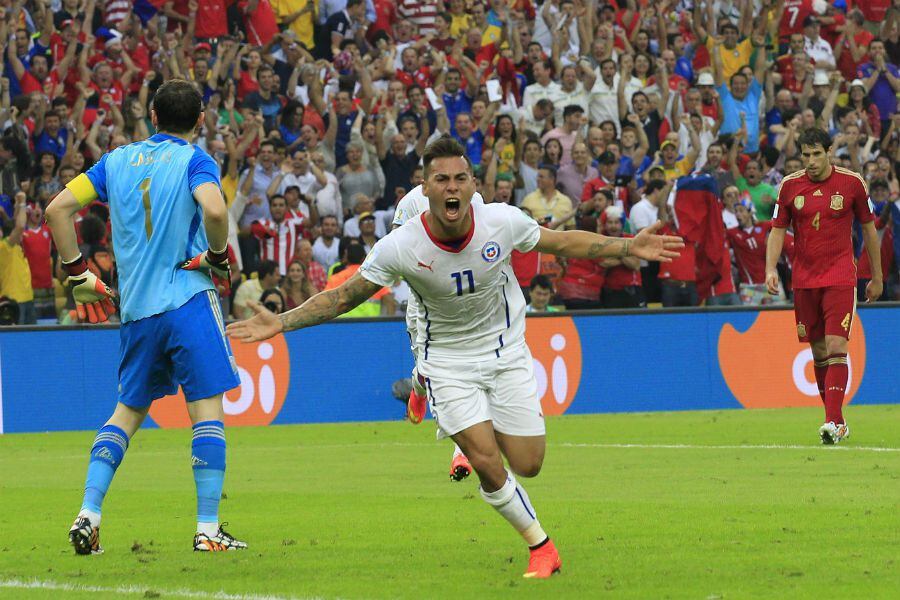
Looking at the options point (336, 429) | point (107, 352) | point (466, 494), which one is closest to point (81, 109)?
point (107, 352)

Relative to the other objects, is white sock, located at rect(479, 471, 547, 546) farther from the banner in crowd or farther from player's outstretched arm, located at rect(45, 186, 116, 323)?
the banner in crowd

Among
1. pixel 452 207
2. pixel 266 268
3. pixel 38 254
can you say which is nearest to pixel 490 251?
pixel 452 207

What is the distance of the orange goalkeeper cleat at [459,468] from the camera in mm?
11648

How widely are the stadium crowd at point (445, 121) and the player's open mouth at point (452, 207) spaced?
11.1m

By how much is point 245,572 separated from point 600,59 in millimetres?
19011

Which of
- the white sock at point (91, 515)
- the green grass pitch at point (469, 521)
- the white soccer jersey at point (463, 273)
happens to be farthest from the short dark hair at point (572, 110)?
the white sock at point (91, 515)

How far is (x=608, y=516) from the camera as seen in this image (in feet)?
31.0

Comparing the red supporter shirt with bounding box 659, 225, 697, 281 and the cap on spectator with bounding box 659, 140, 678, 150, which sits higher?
the cap on spectator with bounding box 659, 140, 678, 150

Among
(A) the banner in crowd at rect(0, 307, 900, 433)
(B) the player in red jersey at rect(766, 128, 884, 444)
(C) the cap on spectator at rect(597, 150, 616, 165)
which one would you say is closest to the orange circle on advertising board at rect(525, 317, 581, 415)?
(A) the banner in crowd at rect(0, 307, 900, 433)

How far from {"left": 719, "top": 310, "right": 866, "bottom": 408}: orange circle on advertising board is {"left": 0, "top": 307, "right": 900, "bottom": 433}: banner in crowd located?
0.01 m

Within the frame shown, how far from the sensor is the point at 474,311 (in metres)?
7.72

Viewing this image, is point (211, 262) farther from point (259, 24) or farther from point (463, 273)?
point (259, 24)

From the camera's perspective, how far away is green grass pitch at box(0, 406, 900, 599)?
6.99 meters

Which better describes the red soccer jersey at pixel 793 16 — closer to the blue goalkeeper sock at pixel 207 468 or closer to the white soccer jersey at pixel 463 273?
the white soccer jersey at pixel 463 273
